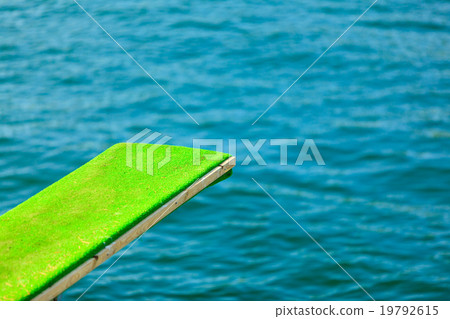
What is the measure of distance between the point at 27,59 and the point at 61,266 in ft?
13.9

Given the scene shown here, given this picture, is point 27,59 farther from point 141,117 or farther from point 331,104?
point 331,104

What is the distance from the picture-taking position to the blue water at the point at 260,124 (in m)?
4.80

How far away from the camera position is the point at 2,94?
713 cm

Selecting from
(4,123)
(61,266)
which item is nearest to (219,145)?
(4,123)

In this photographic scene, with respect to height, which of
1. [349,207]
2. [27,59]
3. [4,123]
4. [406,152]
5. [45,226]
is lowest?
[45,226]

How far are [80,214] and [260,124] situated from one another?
7.66ft

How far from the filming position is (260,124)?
253 inches

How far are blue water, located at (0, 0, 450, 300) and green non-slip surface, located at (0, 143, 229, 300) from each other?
474 mm

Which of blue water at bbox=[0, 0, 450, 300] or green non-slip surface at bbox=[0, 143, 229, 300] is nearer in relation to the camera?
green non-slip surface at bbox=[0, 143, 229, 300]

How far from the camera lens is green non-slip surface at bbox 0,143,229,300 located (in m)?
3.93
